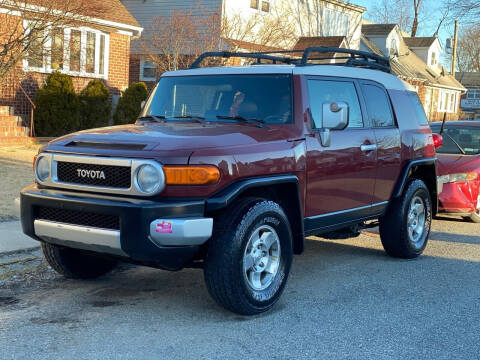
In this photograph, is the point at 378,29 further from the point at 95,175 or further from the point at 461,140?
the point at 95,175

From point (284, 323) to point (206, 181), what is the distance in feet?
4.08

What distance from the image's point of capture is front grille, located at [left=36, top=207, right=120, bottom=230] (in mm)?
4707

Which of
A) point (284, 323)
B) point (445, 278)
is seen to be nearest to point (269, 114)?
point (284, 323)

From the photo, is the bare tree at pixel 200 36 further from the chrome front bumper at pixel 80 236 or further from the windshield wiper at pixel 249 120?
the chrome front bumper at pixel 80 236

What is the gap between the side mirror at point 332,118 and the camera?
18.6 ft

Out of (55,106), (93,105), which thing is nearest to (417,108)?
(55,106)

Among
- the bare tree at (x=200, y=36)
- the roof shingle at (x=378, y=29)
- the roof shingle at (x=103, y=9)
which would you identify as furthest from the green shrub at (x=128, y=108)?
the roof shingle at (x=378, y=29)

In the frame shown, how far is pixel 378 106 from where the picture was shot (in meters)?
6.90

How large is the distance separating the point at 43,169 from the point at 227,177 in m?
1.53

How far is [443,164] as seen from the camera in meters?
9.81

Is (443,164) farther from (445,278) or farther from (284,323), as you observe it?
(284,323)

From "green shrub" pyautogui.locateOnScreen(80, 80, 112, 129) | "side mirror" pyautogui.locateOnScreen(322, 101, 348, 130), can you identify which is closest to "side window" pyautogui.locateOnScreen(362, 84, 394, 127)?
"side mirror" pyautogui.locateOnScreen(322, 101, 348, 130)

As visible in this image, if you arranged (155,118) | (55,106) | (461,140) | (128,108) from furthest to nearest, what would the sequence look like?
(128,108) < (55,106) < (461,140) < (155,118)

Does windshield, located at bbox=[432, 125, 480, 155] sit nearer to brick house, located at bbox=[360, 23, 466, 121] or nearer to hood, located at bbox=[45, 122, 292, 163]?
hood, located at bbox=[45, 122, 292, 163]
